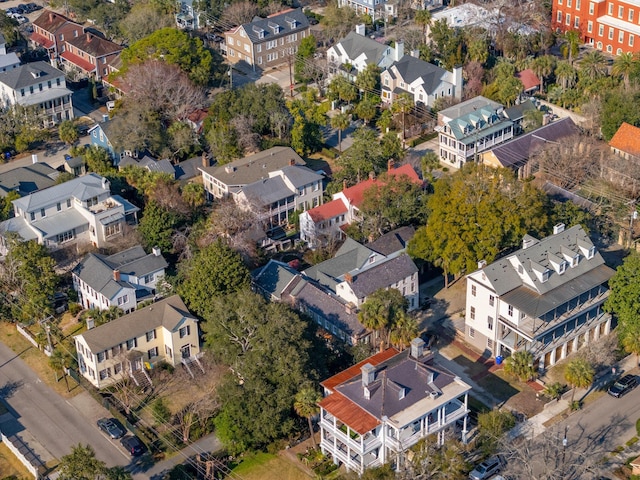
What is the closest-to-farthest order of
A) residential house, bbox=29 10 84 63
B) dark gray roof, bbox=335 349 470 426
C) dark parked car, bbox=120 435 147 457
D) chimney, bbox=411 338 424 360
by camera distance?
dark gray roof, bbox=335 349 470 426 < chimney, bbox=411 338 424 360 < dark parked car, bbox=120 435 147 457 < residential house, bbox=29 10 84 63

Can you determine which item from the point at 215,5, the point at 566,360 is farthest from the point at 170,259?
the point at 215,5

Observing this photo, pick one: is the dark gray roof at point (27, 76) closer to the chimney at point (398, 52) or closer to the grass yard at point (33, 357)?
the chimney at point (398, 52)

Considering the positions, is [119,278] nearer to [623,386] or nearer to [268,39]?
[623,386]

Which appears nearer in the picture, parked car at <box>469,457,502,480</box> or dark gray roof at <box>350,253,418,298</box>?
parked car at <box>469,457,502,480</box>

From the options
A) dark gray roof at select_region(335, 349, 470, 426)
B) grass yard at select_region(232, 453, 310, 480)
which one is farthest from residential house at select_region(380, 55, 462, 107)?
grass yard at select_region(232, 453, 310, 480)

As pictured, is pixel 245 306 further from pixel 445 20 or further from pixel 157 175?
pixel 445 20

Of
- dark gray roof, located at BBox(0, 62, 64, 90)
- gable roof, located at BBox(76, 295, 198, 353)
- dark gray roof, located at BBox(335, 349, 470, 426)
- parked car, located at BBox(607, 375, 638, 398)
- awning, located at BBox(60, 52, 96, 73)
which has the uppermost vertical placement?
dark gray roof, located at BBox(0, 62, 64, 90)

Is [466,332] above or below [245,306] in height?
below

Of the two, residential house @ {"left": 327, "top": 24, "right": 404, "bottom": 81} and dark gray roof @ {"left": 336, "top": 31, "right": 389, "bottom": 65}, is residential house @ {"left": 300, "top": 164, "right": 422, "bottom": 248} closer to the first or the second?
residential house @ {"left": 327, "top": 24, "right": 404, "bottom": 81}
